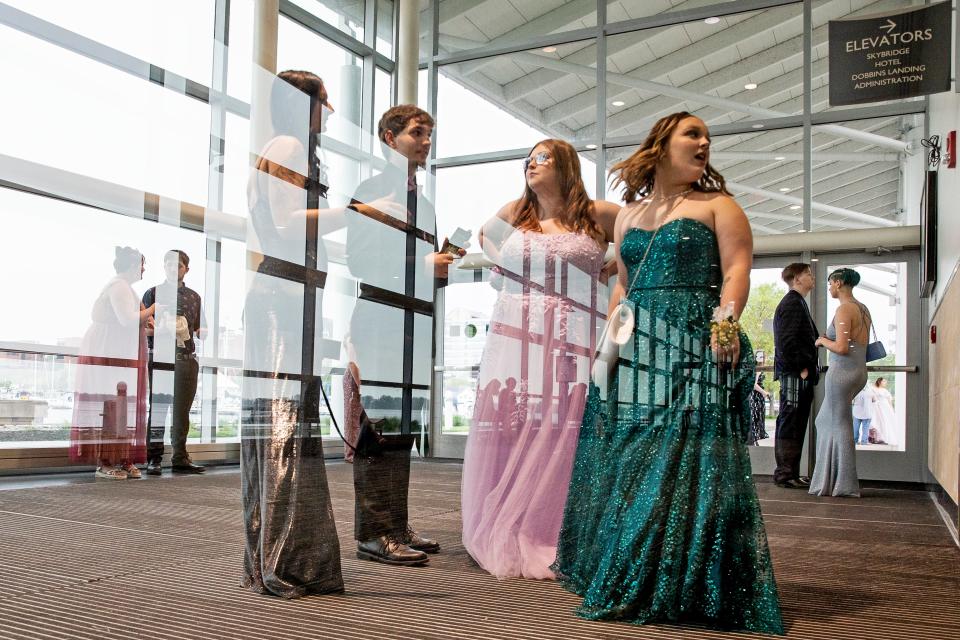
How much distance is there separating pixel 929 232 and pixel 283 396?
4918 millimetres

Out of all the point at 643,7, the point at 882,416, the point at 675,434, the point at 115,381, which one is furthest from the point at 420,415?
the point at 643,7

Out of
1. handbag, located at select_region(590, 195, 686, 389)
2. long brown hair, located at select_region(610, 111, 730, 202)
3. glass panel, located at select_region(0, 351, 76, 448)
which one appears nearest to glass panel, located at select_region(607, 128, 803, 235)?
long brown hair, located at select_region(610, 111, 730, 202)

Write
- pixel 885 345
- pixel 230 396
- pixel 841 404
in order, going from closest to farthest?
pixel 230 396, pixel 841 404, pixel 885 345

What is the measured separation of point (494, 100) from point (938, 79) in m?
2.50

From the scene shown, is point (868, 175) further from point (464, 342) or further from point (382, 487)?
point (382, 487)

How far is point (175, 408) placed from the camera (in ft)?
17.0

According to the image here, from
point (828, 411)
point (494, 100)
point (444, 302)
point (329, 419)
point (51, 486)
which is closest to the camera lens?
point (329, 419)

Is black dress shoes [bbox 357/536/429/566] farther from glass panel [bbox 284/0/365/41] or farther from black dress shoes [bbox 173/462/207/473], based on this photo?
glass panel [bbox 284/0/365/41]

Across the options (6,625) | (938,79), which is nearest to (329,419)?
(6,625)

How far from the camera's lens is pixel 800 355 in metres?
5.77

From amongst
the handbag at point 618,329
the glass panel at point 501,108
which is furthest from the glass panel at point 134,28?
the handbag at point 618,329

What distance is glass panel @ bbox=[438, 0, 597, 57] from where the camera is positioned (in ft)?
14.1

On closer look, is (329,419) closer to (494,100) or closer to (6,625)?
(6,625)

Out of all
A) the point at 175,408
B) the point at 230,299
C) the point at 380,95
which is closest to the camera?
the point at 230,299
